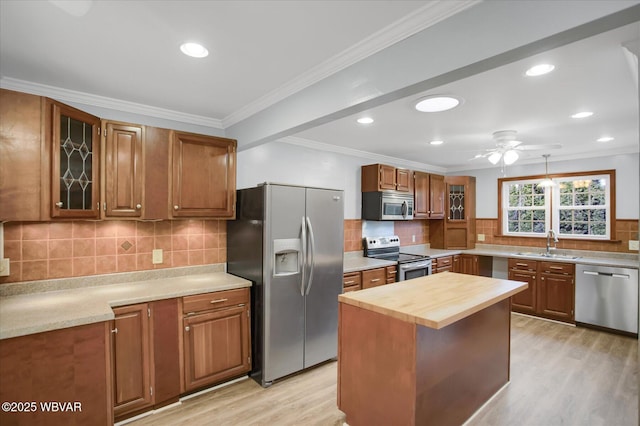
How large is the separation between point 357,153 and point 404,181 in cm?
90

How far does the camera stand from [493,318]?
2.60 meters

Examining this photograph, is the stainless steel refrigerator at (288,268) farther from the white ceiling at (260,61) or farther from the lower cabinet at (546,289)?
the lower cabinet at (546,289)

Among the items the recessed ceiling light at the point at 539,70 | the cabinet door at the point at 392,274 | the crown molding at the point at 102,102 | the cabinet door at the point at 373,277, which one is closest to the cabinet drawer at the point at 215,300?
the cabinet door at the point at 373,277

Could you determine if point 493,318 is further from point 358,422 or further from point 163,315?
point 163,315

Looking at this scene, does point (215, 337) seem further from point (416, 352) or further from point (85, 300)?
point (416, 352)

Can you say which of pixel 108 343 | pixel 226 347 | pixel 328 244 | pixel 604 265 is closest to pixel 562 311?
pixel 604 265

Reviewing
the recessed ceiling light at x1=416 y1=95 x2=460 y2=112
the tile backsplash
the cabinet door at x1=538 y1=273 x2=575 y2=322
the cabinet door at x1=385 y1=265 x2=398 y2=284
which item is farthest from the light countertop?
the cabinet door at x1=538 y1=273 x2=575 y2=322

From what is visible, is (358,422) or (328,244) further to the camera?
(328,244)

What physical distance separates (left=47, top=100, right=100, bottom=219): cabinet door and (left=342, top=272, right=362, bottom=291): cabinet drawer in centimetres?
243

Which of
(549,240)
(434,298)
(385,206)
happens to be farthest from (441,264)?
(434,298)

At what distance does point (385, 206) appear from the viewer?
14.8 ft

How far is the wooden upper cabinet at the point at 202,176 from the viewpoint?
2.71 m

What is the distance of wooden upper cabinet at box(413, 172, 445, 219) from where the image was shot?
16.8 ft

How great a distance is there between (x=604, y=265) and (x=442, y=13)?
4.41 m
